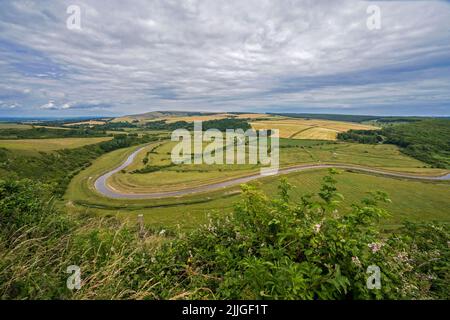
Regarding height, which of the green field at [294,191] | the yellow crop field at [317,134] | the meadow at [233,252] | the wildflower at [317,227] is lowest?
the green field at [294,191]

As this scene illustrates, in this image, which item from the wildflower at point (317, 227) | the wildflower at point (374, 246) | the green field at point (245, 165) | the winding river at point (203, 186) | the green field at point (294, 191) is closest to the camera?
the wildflower at point (374, 246)

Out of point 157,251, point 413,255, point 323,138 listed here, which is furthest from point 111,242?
point 323,138

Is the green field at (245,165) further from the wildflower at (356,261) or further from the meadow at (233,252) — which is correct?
the wildflower at (356,261)

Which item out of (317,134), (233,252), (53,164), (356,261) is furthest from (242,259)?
(317,134)

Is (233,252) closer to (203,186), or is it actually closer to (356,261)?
(356,261)

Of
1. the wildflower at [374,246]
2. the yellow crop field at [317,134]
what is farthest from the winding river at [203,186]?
the yellow crop field at [317,134]
